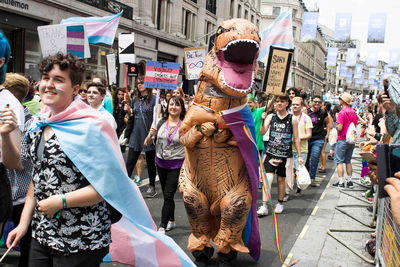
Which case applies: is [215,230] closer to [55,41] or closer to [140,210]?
[140,210]

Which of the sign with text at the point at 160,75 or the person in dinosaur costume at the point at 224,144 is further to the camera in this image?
the sign with text at the point at 160,75

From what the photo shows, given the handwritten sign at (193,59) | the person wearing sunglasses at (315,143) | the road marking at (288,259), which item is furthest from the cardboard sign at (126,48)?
the road marking at (288,259)

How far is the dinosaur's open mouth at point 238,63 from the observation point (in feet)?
11.4

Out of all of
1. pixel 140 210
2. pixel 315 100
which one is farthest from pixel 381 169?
pixel 315 100

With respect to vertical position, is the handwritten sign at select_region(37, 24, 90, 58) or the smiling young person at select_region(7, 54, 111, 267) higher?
the handwritten sign at select_region(37, 24, 90, 58)

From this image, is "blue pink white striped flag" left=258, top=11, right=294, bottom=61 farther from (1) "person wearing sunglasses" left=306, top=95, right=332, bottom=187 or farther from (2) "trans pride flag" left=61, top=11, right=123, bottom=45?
(2) "trans pride flag" left=61, top=11, right=123, bottom=45

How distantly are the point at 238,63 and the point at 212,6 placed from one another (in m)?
29.9

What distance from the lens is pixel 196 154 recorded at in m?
3.72

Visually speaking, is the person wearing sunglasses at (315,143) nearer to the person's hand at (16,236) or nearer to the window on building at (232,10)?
the person's hand at (16,236)

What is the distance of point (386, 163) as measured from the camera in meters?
2.26

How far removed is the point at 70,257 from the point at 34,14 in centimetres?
1324

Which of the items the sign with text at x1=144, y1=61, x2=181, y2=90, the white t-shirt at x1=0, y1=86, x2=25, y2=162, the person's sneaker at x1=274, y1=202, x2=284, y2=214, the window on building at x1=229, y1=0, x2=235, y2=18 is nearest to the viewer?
the white t-shirt at x1=0, y1=86, x2=25, y2=162

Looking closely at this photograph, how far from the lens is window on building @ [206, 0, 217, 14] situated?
30.6 m

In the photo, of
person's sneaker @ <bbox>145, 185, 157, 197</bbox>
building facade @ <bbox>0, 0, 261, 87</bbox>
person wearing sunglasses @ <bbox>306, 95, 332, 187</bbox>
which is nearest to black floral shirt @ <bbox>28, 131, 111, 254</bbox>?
person's sneaker @ <bbox>145, 185, 157, 197</bbox>
